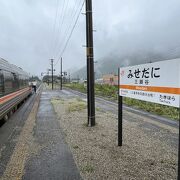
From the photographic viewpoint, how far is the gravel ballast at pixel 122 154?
14.3 ft

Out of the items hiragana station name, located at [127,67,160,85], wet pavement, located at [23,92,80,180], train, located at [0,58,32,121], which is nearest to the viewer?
wet pavement, located at [23,92,80,180]

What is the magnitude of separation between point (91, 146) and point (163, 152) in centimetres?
180

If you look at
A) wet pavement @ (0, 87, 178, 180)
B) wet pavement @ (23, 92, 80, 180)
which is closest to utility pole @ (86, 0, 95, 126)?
wet pavement @ (0, 87, 178, 180)

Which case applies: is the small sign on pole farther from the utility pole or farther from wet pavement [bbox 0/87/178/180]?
the utility pole

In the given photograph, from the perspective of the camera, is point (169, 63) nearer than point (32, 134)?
Yes

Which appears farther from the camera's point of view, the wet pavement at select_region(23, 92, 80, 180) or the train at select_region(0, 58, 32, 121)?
the train at select_region(0, 58, 32, 121)

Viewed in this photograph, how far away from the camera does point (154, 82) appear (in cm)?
447

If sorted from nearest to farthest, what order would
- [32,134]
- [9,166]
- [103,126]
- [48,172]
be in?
[48,172], [9,166], [32,134], [103,126]

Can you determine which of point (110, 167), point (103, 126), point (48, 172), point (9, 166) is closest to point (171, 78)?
point (110, 167)

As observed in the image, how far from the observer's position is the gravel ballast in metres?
4.37

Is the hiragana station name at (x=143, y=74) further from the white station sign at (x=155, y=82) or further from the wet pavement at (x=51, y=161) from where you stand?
the wet pavement at (x=51, y=161)

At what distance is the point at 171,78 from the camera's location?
12.8ft

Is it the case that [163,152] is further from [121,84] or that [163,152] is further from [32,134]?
[32,134]

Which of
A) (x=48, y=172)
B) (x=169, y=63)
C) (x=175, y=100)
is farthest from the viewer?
(x=48, y=172)
